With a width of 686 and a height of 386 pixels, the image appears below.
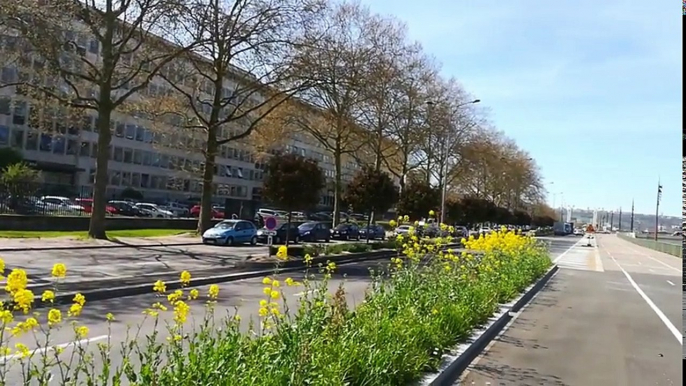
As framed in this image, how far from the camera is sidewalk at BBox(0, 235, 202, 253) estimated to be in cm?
2657

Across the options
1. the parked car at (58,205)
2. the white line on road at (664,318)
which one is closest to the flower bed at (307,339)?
the white line on road at (664,318)

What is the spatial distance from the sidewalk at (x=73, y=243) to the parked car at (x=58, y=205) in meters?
6.40

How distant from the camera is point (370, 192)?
36719 millimetres

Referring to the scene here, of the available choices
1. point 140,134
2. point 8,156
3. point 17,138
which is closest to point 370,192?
point 8,156

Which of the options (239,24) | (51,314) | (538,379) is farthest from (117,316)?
(239,24)

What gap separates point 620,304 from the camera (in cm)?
1850

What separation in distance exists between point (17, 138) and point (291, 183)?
46.8 meters

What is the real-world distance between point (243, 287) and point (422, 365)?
10.4 m

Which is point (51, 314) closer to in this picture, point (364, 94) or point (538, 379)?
point (538, 379)

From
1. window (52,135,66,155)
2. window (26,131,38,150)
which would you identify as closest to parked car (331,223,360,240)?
window (26,131,38,150)

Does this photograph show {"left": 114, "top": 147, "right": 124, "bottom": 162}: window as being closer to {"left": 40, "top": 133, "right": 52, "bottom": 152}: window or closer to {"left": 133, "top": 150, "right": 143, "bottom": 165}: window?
{"left": 133, "top": 150, "right": 143, "bottom": 165}: window

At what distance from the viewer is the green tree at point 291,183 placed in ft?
91.8

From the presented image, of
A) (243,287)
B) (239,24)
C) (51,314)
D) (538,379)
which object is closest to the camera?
(51,314)

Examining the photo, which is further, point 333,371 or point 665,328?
point 665,328
